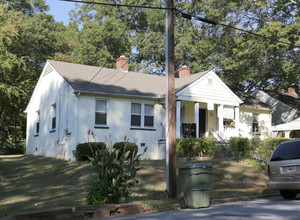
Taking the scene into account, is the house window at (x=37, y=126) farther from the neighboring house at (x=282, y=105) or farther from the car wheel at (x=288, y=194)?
the neighboring house at (x=282, y=105)

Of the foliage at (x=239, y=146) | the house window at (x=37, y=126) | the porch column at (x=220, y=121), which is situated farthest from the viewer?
the house window at (x=37, y=126)

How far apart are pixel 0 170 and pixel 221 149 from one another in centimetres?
1213

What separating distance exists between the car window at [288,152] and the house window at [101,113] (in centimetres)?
1200

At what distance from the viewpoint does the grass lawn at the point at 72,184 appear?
10703 mm

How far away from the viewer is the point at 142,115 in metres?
22.6

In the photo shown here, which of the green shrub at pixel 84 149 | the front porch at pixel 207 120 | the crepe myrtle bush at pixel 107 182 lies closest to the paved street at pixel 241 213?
the crepe myrtle bush at pixel 107 182

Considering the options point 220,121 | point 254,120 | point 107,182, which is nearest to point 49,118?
point 220,121

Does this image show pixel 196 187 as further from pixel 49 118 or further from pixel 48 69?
pixel 48 69

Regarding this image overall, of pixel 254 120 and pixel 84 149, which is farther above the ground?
pixel 254 120

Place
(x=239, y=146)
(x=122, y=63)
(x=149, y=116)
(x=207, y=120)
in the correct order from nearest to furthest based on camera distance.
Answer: (x=239, y=146)
(x=149, y=116)
(x=207, y=120)
(x=122, y=63)

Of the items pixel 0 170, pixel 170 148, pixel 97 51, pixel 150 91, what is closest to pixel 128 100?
pixel 150 91

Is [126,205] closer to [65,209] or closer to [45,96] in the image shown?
[65,209]

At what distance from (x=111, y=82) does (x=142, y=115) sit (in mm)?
2997

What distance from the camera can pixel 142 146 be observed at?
22125mm
